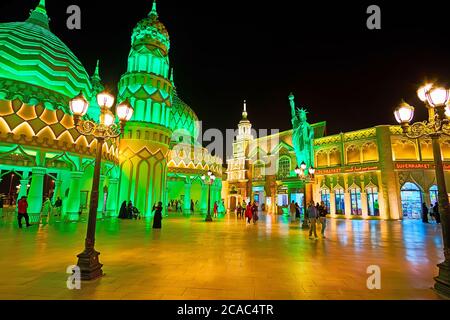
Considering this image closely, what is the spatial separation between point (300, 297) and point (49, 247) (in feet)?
25.2

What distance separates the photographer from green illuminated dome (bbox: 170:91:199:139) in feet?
110

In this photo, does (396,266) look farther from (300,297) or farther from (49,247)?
(49,247)

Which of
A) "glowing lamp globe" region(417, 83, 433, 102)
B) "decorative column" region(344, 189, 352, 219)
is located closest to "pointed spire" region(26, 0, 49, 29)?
"glowing lamp globe" region(417, 83, 433, 102)

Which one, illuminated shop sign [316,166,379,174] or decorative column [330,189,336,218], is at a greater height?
illuminated shop sign [316,166,379,174]

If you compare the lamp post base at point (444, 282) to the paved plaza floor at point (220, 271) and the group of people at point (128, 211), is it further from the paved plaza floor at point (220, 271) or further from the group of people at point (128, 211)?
the group of people at point (128, 211)

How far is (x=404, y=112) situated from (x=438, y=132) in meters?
0.85

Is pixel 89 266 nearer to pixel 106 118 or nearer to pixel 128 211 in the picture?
pixel 106 118

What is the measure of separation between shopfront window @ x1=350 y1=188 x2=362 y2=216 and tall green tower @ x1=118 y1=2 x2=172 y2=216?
2089cm

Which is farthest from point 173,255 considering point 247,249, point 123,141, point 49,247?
point 123,141

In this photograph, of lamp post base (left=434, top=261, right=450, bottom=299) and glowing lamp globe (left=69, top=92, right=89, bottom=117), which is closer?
lamp post base (left=434, top=261, right=450, bottom=299)

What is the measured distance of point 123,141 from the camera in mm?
21500

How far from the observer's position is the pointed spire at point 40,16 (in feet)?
75.7

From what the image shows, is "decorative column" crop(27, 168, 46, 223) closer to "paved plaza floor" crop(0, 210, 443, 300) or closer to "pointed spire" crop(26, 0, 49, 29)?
"paved plaza floor" crop(0, 210, 443, 300)
